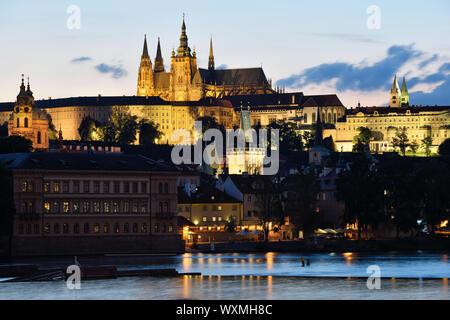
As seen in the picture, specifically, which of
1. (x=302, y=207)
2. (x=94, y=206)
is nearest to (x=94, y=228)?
(x=94, y=206)

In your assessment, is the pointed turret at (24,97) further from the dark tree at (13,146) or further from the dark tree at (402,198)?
the dark tree at (402,198)

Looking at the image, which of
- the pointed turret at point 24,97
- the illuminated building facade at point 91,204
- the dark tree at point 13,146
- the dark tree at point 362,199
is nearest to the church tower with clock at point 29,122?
the pointed turret at point 24,97

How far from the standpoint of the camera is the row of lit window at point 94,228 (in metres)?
95.0

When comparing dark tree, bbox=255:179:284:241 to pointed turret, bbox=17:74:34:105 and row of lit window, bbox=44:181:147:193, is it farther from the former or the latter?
pointed turret, bbox=17:74:34:105

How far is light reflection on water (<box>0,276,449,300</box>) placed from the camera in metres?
60.8

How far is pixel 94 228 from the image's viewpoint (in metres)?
97.8

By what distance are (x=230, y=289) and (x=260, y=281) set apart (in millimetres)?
5266

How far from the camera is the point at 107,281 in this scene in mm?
68625

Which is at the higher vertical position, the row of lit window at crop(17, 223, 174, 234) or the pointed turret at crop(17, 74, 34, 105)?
the pointed turret at crop(17, 74, 34, 105)

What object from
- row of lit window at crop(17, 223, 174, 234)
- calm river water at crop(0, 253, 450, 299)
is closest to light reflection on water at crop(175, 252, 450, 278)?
calm river water at crop(0, 253, 450, 299)

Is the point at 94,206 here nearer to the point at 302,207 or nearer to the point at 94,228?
the point at 94,228

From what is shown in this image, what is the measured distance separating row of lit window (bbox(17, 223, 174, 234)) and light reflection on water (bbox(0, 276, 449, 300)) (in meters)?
A: 26.3
